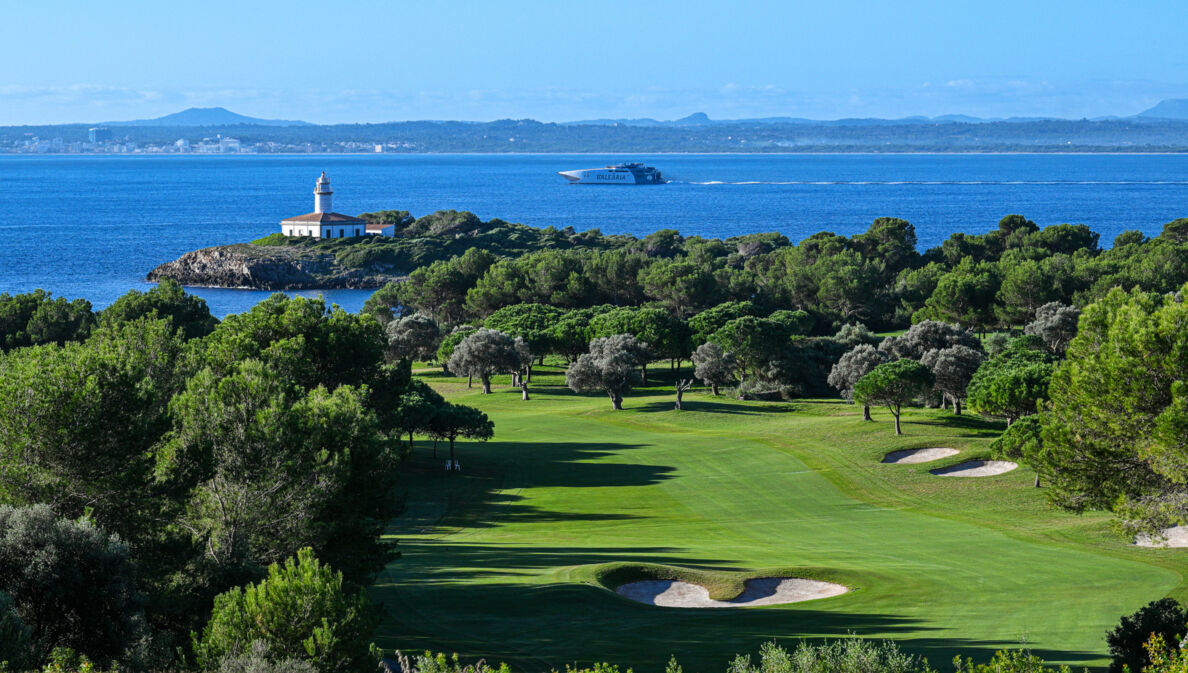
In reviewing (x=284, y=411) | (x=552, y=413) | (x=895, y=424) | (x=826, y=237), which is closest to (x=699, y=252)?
(x=826, y=237)

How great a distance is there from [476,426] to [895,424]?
19259 mm

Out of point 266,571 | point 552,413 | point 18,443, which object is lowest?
point 552,413

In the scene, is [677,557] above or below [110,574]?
below

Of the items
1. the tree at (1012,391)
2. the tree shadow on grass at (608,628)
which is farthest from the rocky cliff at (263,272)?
the tree shadow on grass at (608,628)

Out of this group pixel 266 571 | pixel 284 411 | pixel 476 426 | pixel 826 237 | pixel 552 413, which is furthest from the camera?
pixel 826 237

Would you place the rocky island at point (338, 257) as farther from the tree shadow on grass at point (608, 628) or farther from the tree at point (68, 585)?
the tree at point (68, 585)

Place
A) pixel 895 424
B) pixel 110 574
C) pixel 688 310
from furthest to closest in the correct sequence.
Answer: pixel 688 310 < pixel 895 424 < pixel 110 574

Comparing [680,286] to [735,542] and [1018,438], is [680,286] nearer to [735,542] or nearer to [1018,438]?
[1018,438]

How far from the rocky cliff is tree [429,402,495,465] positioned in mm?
101499

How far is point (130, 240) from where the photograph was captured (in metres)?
199

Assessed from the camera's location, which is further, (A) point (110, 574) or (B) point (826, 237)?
(B) point (826, 237)

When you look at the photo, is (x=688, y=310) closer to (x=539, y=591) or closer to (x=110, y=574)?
(x=539, y=591)

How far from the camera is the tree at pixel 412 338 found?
280 ft

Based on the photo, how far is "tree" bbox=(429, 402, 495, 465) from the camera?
170ft
